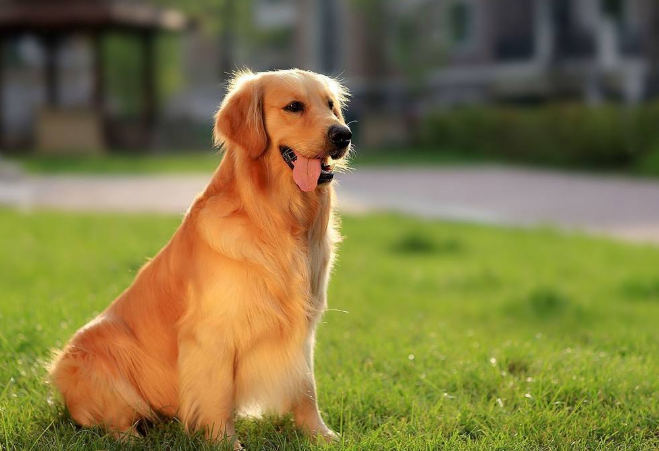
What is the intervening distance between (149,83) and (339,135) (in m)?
21.6

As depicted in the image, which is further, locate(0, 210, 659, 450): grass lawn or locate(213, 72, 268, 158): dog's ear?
locate(0, 210, 659, 450): grass lawn

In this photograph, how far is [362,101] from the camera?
98.4ft

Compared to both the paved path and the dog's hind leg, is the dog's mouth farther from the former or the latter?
the paved path

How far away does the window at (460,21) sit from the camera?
28.2 metres

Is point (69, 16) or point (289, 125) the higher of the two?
point (289, 125)

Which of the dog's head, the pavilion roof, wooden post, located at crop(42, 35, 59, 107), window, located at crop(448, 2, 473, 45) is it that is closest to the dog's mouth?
the dog's head

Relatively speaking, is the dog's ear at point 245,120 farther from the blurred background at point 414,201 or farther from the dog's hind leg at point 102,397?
the blurred background at point 414,201

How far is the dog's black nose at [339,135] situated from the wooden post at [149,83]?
21461 mm

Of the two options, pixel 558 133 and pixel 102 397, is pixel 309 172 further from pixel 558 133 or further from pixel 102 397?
pixel 558 133

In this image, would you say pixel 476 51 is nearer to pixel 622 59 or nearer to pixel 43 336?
pixel 622 59

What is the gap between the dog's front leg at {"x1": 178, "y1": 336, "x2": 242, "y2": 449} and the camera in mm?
2969

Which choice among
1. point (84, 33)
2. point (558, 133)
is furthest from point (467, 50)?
point (84, 33)

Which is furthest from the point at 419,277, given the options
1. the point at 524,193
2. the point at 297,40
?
the point at 297,40

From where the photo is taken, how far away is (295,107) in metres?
2.99
